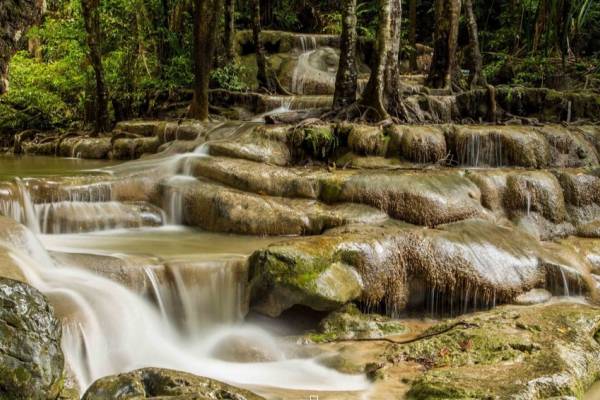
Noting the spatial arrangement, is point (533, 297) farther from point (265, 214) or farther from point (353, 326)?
point (265, 214)

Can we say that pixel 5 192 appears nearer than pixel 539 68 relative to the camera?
Yes

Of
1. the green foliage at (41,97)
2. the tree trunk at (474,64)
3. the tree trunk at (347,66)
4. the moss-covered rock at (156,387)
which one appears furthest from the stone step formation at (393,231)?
the green foliage at (41,97)

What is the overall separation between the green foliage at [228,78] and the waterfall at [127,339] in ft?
32.2

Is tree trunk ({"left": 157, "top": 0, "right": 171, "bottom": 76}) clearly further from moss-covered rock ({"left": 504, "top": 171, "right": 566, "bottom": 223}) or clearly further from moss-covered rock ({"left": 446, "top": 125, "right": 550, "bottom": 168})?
moss-covered rock ({"left": 504, "top": 171, "right": 566, "bottom": 223})

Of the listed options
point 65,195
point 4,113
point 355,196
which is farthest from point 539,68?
point 4,113

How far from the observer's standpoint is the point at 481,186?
8094mm

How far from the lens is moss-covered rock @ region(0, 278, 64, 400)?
3131 mm

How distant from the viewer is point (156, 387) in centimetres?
337

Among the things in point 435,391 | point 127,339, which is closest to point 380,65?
point 127,339

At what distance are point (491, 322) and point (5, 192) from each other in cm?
609

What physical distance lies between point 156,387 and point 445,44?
11664mm

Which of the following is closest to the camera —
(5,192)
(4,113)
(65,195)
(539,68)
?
(5,192)

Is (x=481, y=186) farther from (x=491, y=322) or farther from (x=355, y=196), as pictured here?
(x=491, y=322)

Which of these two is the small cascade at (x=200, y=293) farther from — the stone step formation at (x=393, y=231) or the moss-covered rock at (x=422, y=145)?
the moss-covered rock at (x=422, y=145)
